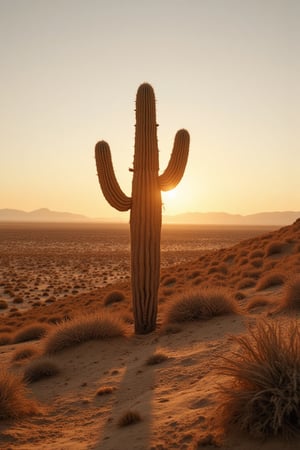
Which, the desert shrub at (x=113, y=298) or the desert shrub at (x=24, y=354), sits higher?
the desert shrub at (x=24, y=354)

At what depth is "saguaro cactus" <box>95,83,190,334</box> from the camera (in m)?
10.6

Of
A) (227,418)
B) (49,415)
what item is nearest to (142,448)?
(227,418)

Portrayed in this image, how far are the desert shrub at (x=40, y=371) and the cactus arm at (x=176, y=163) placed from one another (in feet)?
16.3

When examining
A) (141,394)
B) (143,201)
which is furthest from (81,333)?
(141,394)

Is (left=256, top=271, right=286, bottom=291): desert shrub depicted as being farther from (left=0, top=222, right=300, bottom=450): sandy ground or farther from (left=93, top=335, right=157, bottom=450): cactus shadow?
(left=93, top=335, right=157, bottom=450): cactus shadow

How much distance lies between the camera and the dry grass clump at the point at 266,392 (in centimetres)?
388

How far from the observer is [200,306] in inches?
410

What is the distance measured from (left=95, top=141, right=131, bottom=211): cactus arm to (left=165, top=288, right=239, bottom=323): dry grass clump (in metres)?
2.71

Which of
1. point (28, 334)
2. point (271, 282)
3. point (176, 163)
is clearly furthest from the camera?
point (28, 334)

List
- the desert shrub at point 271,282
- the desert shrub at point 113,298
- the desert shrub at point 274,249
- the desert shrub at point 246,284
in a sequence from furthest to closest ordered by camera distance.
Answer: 1. the desert shrub at point 274,249
2. the desert shrub at point 113,298
3. the desert shrub at point 246,284
4. the desert shrub at point 271,282

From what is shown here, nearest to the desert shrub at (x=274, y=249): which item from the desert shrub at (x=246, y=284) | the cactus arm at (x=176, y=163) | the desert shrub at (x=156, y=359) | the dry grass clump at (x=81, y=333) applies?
the desert shrub at (x=246, y=284)

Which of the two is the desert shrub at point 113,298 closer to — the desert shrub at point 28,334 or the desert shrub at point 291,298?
the desert shrub at point 28,334

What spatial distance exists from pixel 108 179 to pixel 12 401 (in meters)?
6.13

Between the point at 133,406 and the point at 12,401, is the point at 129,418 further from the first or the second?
the point at 12,401
